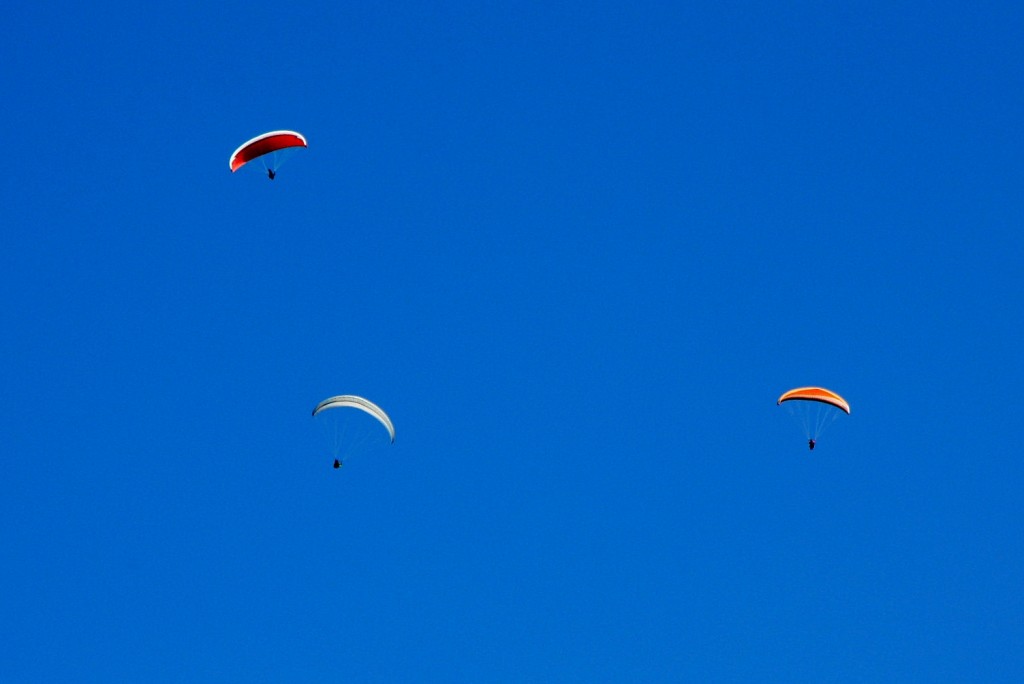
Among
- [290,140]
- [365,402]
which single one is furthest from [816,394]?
[290,140]

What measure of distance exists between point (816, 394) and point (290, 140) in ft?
64.1

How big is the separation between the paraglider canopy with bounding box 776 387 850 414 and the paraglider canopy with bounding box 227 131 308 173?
18302 mm

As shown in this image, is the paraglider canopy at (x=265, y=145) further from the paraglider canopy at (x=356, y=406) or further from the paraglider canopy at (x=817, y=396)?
the paraglider canopy at (x=817, y=396)

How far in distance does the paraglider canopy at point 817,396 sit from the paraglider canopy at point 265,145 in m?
18.3

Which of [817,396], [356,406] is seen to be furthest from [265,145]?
[817,396]

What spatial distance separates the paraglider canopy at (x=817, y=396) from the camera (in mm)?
51594

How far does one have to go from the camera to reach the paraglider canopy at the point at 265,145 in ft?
166

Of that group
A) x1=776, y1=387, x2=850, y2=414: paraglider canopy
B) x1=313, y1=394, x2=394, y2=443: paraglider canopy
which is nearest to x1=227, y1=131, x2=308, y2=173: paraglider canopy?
x1=313, y1=394, x2=394, y2=443: paraglider canopy

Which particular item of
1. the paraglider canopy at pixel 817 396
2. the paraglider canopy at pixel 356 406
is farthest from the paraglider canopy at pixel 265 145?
the paraglider canopy at pixel 817 396

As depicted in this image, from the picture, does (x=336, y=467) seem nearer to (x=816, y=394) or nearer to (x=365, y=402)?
(x=365, y=402)

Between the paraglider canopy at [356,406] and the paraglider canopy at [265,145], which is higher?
the paraglider canopy at [265,145]

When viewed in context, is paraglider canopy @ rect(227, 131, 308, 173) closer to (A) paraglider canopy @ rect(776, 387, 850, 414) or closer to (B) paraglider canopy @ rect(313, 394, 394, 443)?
(B) paraglider canopy @ rect(313, 394, 394, 443)

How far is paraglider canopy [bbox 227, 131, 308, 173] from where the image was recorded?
50550 mm

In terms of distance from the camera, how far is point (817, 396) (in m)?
51.7
